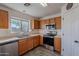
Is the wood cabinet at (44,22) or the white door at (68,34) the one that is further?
the wood cabinet at (44,22)

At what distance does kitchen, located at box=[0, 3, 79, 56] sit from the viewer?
296 cm

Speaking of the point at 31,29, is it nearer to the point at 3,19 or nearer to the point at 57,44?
the point at 57,44

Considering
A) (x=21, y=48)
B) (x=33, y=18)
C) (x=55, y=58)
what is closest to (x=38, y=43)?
(x=33, y=18)

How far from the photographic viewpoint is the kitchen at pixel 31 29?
296cm

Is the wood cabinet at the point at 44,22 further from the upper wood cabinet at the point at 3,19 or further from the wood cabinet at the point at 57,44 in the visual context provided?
the upper wood cabinet at the point at 3,19

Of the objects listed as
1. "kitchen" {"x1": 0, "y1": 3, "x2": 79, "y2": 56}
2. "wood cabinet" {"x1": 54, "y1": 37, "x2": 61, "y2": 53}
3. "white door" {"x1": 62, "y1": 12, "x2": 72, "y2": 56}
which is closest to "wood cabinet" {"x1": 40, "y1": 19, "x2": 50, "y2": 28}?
"kitchen" {"x1": 0, "y1": 3, "x2": 79, "y2": 56}

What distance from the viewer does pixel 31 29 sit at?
554cm

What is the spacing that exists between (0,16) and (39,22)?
3397mm

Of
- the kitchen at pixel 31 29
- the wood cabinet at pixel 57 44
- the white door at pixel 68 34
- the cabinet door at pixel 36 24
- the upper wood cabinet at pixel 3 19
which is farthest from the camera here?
the cabinet door at pixel 36 24

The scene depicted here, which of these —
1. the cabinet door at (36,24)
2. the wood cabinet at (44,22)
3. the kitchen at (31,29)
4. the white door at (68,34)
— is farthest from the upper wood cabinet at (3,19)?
the wood cabinet at (44,22)

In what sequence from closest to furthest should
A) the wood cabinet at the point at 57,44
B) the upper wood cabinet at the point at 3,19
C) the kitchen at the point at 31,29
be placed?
the kitchen at the point at 31,29, the upper wood cabinet at the point at 3,19, the wood cabinet at the point at 57,44

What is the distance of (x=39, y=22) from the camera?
20.0 ft

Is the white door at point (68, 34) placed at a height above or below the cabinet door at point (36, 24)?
below

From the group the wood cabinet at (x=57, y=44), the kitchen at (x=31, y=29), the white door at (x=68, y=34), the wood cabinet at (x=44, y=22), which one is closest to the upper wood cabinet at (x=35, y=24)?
the kitchen at (x=31, y=29)
